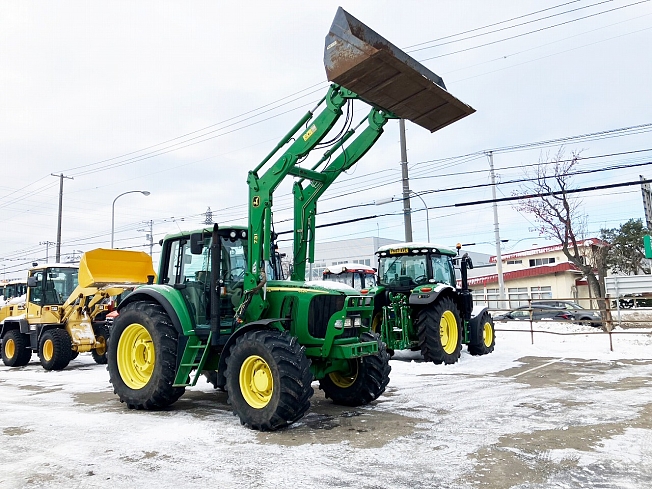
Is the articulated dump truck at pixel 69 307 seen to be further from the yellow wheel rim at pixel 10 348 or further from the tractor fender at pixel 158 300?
the tractor fender at pixel 158 300

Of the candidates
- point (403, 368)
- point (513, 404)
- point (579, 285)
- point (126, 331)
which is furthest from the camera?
point (579, 285)

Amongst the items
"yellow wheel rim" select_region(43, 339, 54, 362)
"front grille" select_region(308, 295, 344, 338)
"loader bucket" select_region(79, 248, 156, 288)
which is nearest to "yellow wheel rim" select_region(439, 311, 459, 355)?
"front grille" select_region(308, 295, 344, 338)

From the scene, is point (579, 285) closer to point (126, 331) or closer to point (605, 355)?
point (605, 355)

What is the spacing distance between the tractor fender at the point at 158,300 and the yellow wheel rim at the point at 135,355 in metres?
0.36

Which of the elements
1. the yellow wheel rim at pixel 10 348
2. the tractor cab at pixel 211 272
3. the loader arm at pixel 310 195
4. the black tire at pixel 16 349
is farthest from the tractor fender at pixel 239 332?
the yellow wheel rim at pixel 10 348

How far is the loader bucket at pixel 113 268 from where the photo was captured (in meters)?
11.9

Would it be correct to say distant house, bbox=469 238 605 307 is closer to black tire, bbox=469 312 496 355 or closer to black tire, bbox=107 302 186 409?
black tire, bbox=469 312 496 355

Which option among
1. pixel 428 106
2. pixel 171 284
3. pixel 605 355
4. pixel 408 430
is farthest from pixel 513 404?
pixel 605 355

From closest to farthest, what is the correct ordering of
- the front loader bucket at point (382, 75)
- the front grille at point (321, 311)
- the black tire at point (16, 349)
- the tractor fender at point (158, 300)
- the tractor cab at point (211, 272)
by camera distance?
the front loader bucket at point (382, 75) → the front grille at point (321, 311) → the tractor cab at point (211, 272) → the tractor fender at point (158, 300) → the black tire at point (16, 349)

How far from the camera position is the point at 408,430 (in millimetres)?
5840

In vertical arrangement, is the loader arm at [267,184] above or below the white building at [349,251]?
below

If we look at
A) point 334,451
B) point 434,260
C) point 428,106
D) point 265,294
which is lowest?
point 334,451

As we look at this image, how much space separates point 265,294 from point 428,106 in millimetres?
3154

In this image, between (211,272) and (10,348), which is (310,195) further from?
(10,348)
